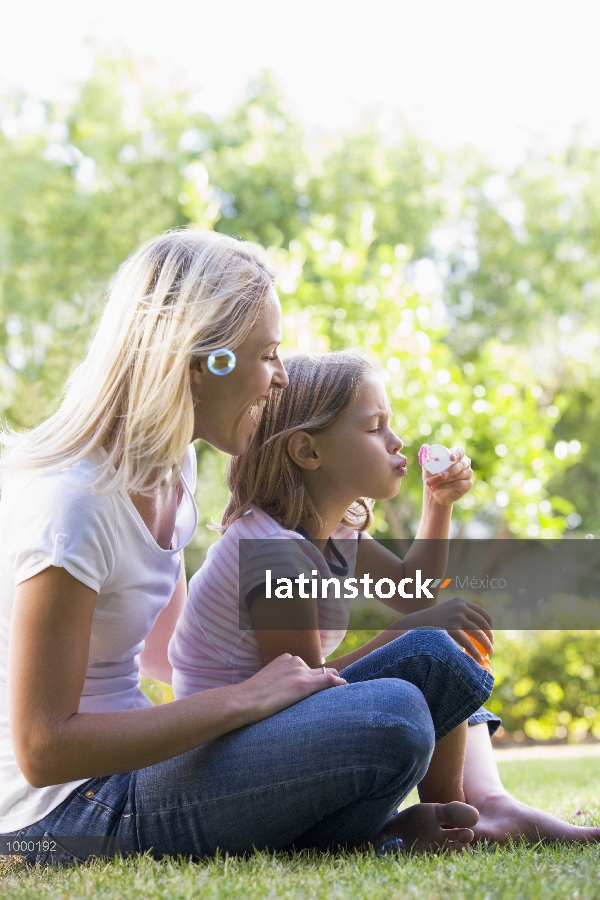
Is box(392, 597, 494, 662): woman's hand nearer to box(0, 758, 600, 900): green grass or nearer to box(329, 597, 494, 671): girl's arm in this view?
box(329, 597, 494, 671): girl's arm

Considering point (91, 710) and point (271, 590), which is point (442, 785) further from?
point (91, 710)

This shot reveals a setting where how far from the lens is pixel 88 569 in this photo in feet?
5.05

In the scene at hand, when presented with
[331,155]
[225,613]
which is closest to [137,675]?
[225,613]

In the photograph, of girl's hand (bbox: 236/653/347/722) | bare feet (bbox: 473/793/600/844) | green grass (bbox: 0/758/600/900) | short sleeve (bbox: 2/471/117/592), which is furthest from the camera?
bare feet (bbox: 473/793/600/844)

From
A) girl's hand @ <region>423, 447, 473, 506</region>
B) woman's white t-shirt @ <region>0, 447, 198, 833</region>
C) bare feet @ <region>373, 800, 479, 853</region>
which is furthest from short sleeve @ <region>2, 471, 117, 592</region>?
girl's hand @ <region>423, 447, 473, 506</region>

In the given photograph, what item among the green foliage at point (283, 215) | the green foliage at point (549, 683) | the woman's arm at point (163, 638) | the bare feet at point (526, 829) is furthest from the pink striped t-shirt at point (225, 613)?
the green foliage at point (283, 215)

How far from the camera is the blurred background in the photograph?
13.3 m

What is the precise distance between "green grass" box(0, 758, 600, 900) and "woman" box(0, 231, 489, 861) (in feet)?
0.24

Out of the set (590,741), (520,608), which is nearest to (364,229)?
(520,608)

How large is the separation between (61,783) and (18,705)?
7.4 inches

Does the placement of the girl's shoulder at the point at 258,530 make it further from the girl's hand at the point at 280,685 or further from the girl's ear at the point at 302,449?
the girl's hand at the point at 280,685

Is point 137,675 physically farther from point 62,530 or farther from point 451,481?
point 451,481

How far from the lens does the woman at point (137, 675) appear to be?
4.97 ft

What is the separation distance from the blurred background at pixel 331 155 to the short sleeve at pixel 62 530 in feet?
33.3
